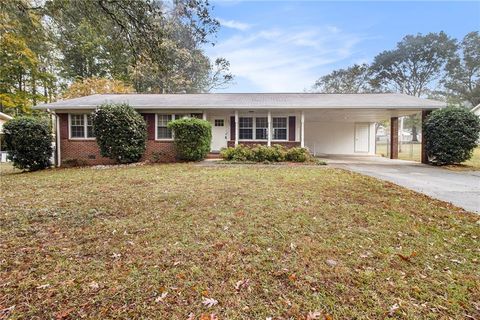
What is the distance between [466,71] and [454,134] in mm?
33716

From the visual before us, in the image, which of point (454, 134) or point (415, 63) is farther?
point (415, 63)

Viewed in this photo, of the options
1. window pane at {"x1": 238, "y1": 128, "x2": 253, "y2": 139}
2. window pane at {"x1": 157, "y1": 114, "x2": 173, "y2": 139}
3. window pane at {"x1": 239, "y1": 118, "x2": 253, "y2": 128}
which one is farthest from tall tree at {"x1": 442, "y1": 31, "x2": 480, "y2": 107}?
window pane at {"x1": 157, "y1": 114, "x2": 173, "y2": 139}

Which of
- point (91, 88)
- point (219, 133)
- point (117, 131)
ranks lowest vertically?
point (117, 131)

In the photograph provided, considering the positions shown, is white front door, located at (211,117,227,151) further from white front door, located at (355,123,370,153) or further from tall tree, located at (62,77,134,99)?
tall tree, located at (62,77,134,99)

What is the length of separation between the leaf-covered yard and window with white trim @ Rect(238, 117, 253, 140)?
8.66 metres

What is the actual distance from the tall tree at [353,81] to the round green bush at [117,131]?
33501 millimetres

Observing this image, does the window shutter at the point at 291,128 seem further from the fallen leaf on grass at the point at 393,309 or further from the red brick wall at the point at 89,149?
the fallen leaf on grass at the point at 393,309

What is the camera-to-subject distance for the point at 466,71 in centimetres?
3438

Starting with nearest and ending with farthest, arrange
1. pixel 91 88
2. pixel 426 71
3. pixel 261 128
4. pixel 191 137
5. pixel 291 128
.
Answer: pixel 191 137
pixel 291 128
pixel 261 128
pixel 91 88
pixel 426 71

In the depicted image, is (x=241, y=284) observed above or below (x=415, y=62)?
below

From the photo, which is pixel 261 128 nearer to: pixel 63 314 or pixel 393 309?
pixel 393 309

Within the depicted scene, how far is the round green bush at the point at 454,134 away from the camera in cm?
1029

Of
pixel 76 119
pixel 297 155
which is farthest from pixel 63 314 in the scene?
pixel 76 119

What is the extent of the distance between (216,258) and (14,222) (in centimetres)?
338
